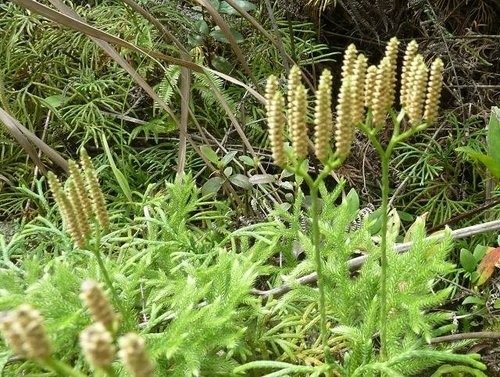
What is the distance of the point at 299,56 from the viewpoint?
1.64 m

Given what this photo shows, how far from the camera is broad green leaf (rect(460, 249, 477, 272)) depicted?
1.07m

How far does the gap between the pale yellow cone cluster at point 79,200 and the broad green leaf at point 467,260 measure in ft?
2.12

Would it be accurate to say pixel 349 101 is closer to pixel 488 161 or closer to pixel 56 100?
pixel 488 161

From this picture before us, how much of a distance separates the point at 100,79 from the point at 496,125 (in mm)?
944

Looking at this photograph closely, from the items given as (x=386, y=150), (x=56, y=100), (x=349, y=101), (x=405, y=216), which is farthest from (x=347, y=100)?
(x=56, y=100)

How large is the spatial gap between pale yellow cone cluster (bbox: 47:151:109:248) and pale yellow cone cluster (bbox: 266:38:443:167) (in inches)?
7.4

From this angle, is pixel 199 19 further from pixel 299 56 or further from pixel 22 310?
pixel 22 310

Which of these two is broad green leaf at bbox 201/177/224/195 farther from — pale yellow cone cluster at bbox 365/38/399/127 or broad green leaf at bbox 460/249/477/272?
pale yellow cone cluster at bbox 365/38/399/127

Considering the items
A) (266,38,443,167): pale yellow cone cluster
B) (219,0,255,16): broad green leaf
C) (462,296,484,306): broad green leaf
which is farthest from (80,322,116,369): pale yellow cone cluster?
(219,0,255,16): broad green leaf

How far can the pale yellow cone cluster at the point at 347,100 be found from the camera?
1.72 ft

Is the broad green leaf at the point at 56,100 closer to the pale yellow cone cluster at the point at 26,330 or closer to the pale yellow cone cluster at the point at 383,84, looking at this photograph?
the pale yellow cone cluster at the point at 383,84

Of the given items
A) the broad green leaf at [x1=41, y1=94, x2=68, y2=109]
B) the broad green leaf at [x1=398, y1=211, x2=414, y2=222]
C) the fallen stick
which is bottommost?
the broad green leaf at [x1=398, y1=211, x2=414, y2=222]

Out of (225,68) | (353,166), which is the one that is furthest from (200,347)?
(225,68)

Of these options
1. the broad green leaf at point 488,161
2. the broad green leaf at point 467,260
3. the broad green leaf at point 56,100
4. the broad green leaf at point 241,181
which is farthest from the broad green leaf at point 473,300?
the broad green leaf at point 56,100
